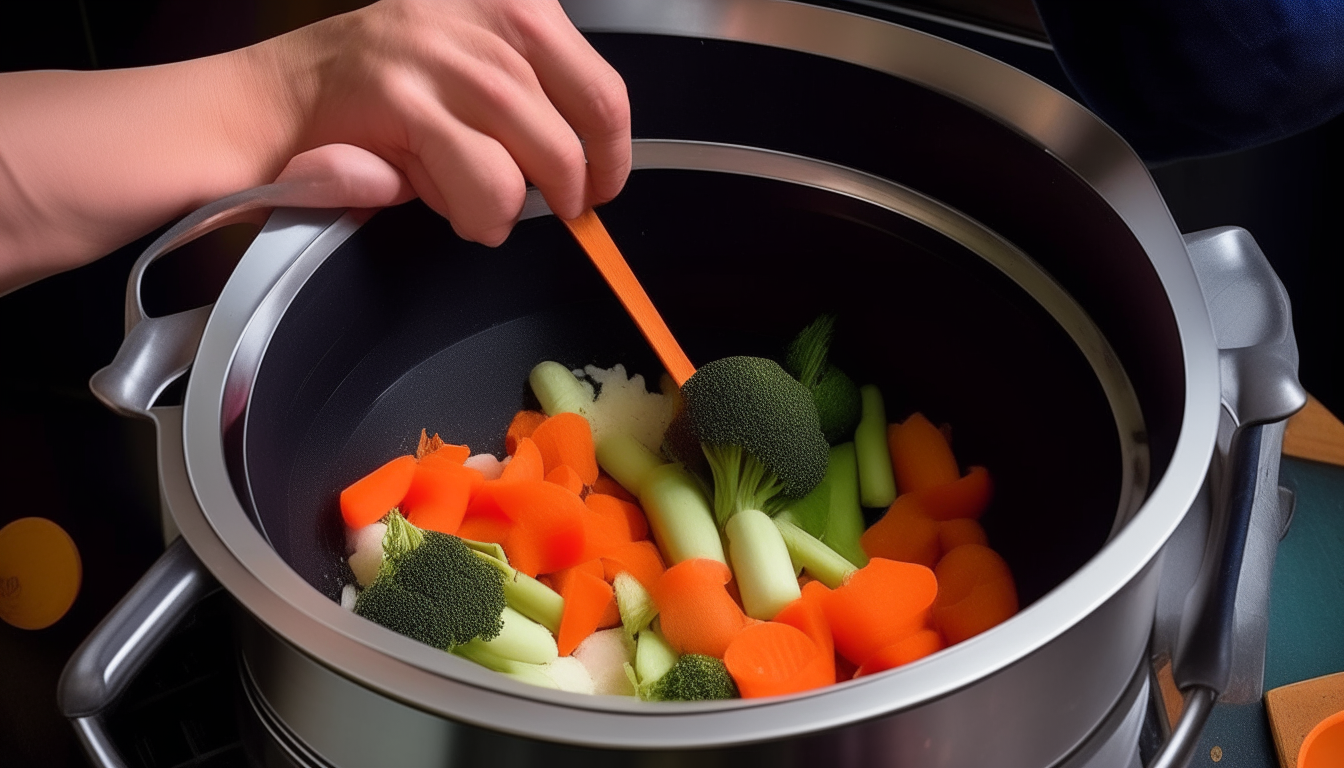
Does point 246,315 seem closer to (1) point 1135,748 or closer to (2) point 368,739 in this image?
(2) point 368,739

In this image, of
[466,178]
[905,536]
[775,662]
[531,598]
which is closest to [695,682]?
[775,662]

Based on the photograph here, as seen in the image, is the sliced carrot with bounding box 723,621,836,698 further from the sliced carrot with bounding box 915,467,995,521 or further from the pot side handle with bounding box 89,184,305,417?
the pot side handle with bounding box 89,184,305,417

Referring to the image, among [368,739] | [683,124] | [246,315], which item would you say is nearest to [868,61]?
[683,124]

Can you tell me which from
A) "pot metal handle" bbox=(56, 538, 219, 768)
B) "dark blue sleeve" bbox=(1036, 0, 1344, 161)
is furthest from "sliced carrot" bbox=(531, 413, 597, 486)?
"dark blue sleeve" bbox=(1036, 0, 1344, 161)

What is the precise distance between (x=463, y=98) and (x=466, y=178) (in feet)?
0.19

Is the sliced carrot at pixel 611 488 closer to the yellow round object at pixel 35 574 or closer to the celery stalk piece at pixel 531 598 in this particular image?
the celery stalk piece at pixel 531 598

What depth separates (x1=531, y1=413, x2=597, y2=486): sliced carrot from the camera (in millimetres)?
923

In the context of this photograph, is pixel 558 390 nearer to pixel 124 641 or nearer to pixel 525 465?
pixel 525 465

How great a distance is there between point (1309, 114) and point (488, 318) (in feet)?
2.29

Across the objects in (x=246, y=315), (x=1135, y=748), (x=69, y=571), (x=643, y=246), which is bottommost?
(x=69, y=571)

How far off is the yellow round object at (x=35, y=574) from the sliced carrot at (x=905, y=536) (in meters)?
0.71

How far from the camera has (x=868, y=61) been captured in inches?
36.0

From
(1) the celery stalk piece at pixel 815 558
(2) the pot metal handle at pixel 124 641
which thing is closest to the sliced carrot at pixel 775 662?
(1) the celery stalk piece at pixel 815 558

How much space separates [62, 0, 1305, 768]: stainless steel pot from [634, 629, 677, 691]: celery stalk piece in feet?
0.76
